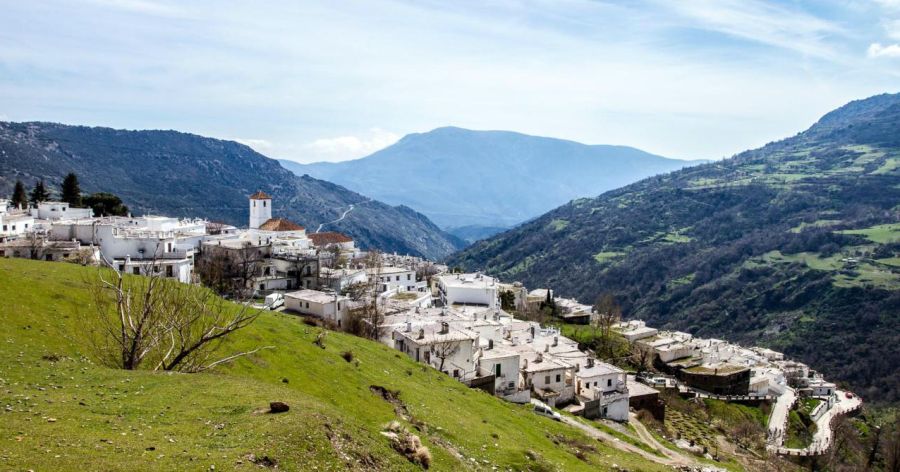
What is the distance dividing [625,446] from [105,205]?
7731 centimetres

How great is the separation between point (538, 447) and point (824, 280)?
171579mm

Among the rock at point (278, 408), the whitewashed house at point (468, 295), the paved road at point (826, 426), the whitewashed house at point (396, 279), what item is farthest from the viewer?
the whitewashed house at point (468, 295)

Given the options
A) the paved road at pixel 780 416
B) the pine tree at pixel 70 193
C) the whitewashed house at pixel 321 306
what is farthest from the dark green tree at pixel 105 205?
the paved road at pixel 780 416

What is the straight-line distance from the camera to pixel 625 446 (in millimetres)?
35844

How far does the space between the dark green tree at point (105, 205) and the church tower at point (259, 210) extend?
17.0 m

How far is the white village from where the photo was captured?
136 ft

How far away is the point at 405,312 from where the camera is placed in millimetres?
51094

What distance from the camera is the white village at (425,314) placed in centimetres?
4134

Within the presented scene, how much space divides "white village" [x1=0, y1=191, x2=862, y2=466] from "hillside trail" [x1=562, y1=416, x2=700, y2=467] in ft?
4.50

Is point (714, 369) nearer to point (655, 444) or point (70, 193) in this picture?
point (655, 444)

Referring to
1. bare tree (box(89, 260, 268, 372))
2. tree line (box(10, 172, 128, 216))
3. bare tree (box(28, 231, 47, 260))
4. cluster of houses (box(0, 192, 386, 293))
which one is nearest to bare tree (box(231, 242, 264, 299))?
cluster of houses (box(0, 192, 386, 293))

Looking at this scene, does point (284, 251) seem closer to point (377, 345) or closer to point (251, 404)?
point (377, 345)

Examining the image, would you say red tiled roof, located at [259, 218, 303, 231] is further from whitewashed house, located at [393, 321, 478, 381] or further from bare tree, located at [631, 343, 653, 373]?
bare tree, located at [631, 343, 653, 373]

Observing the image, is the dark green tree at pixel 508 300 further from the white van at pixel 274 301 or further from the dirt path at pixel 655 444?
the white van at pixel 274 301
